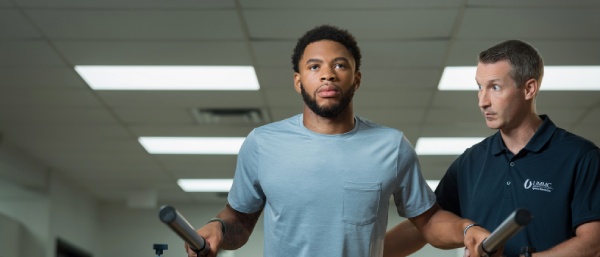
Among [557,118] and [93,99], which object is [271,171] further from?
[557,118]

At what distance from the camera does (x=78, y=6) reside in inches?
175

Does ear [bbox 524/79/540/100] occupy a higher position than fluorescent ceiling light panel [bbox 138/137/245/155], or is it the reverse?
fluorescent ceiling light panel [bbox 138/137/245/155]

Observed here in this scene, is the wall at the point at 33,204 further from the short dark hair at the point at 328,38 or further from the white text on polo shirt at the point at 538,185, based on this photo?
the white text on polo shirt at the point at 538,185

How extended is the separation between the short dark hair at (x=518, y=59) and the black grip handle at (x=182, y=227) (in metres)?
0.84

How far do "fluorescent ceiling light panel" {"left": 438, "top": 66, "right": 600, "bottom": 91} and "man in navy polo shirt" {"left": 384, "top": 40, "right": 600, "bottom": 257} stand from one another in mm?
3230

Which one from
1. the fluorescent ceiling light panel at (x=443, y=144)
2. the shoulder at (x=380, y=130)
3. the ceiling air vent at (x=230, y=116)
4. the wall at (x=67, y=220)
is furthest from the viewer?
the wall at (x=67, y=220)

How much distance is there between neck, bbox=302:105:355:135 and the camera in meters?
2.06

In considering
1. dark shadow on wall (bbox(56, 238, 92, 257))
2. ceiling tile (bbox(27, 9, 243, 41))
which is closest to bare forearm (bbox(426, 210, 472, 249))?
ceiling tile (bbox(27, 9, 243, 41))

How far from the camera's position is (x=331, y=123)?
6.77ft

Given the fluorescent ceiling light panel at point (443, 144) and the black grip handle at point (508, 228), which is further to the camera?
the fluorescent ceiling light panel at point (443, 144)

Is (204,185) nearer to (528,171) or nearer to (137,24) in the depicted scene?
(137,24)

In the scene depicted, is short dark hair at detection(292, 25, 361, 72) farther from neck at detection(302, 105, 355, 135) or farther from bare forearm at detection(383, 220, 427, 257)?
bare forearm at detection(383, 220, 427, 257)

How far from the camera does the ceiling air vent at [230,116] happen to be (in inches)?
254

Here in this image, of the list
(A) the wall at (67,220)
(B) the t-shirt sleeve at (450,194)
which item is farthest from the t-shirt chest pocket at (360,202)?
(A) the wall at (67,220)
